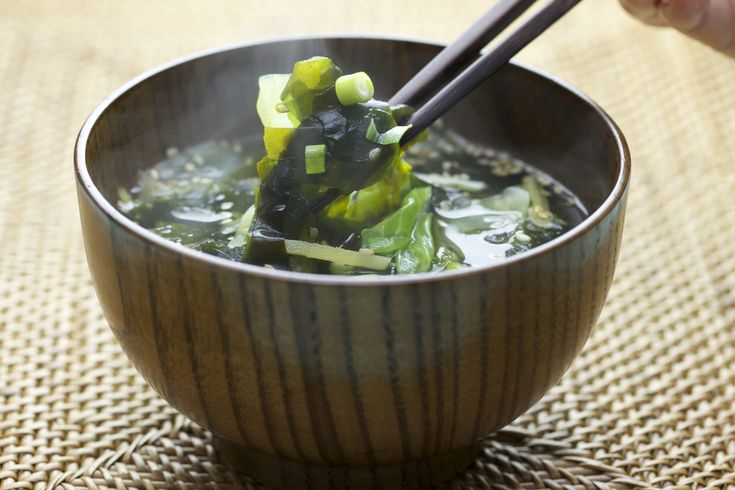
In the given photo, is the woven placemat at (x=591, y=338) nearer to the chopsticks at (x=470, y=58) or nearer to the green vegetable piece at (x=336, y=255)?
the green vegetable piece at (x=336, y=255)

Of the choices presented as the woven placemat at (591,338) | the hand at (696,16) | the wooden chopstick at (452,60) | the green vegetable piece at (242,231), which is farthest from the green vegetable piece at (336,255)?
the hand at (696,16)

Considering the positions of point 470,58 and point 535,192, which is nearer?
point 470,58

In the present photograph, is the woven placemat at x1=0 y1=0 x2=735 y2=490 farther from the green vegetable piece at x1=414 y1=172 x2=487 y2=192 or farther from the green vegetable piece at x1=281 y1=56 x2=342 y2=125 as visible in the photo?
the green vegetable piece at x1=281 y1=56 x2=342 y2=125

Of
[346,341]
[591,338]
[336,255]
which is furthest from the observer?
[591,338]

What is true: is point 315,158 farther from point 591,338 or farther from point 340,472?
point 591,338

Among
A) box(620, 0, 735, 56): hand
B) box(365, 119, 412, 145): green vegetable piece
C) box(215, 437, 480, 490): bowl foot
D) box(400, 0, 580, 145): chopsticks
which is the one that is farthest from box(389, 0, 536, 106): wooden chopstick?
box(215, 437, 480, 490): bowl foot

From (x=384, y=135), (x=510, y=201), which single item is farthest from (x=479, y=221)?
(x=384, y=135)

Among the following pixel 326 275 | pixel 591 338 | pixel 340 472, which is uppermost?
pixel 326 275
